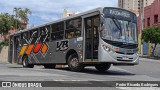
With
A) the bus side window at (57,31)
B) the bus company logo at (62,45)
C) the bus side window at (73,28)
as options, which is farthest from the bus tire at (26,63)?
the bus side window at (73,28)

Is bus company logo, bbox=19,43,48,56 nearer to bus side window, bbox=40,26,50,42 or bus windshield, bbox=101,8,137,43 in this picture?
bus side window, bbox=40,26,50,42

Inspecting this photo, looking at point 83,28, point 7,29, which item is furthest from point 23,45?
point 7,29

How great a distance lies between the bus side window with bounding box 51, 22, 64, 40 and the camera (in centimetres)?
1956

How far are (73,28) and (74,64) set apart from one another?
192 cm

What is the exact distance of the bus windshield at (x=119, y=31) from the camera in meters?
16.3

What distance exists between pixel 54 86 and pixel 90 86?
3.86ft

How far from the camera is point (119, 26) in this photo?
54.7 feet

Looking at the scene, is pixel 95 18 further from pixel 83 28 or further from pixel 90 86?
pixel 90 86

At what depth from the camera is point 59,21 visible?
19953 mm

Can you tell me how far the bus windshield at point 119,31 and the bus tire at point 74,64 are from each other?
2.51 meters

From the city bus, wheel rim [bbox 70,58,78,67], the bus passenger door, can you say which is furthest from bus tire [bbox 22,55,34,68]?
the bus passenger door

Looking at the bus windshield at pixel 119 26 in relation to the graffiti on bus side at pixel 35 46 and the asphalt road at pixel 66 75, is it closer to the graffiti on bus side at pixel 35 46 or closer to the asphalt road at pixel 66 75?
the asphalt road at pixel 66 75

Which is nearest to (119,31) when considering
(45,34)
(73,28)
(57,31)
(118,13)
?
(118,13)

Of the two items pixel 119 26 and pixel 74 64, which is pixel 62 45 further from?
pixel 119 26
